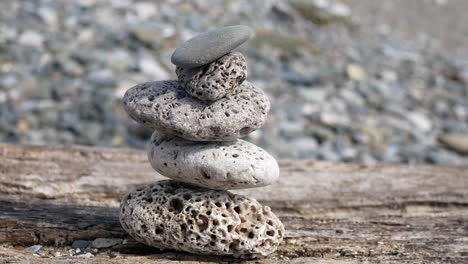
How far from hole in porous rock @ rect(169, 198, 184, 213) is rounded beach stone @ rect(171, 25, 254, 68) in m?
0.83

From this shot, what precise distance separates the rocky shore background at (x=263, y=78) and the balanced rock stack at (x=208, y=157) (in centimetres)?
489

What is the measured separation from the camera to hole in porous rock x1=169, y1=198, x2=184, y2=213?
14.0ft

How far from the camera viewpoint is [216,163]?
419cm

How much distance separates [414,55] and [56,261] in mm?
11480

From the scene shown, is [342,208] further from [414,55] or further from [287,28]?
[414,55]

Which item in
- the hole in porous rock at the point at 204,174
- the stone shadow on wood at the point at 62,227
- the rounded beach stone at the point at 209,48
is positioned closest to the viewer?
the rounded beach stone at the point at 209,48

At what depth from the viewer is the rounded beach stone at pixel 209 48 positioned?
411 cm

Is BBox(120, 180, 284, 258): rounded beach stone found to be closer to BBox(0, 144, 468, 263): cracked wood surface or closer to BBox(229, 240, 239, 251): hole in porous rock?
BBox(229, 240, 239, 251): hole in porous rock

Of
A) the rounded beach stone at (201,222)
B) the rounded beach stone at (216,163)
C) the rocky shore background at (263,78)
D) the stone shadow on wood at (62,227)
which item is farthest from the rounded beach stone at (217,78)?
the rocky shore background at (263,78)

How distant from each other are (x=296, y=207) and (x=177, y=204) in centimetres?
155

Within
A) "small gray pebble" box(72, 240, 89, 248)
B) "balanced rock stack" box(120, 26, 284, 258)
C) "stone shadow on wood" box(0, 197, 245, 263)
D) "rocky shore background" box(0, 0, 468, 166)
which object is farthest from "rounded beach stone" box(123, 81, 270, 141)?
"rocky shore background" box(0, 0, 468, 166)

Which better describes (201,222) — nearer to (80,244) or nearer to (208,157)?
(208,157)

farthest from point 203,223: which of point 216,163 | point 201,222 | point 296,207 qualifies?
point 296,207

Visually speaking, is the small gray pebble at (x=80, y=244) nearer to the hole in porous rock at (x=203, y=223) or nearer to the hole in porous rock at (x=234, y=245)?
the hole in porous rock at (x=203, y=223)
